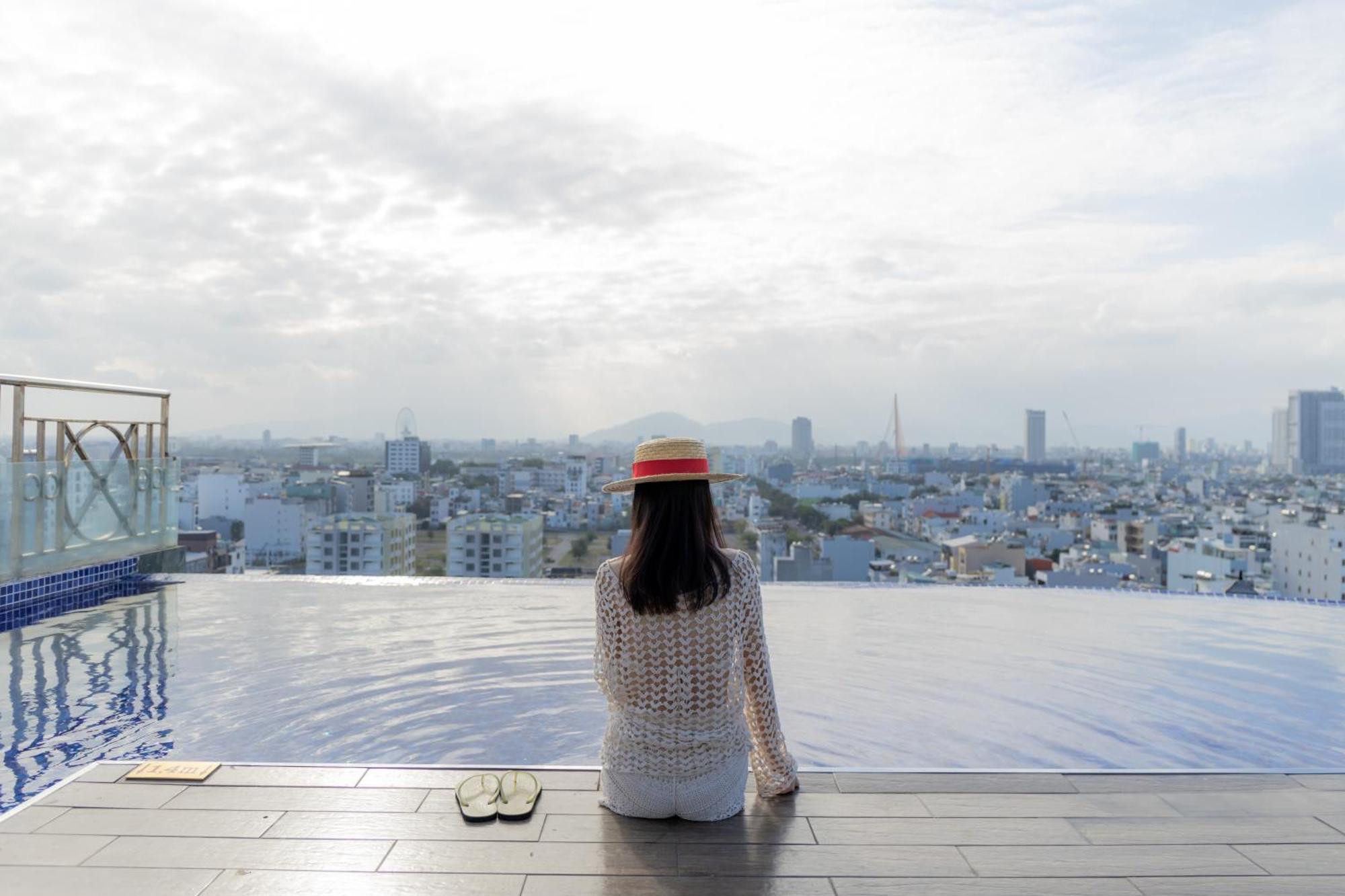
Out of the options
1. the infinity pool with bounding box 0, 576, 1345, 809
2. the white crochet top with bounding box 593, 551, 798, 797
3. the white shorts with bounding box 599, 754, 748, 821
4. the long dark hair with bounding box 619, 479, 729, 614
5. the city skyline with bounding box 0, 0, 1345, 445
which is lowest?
the infinity pool with bounding box 0, 576, 1345, 809

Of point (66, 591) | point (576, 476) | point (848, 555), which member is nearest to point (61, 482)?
point (66, 591)

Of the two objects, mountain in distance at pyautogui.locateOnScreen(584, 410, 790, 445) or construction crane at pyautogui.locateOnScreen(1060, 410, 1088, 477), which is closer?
mountain in distance at pyautogui.locateOnScreen(584, 410, 790, 445)

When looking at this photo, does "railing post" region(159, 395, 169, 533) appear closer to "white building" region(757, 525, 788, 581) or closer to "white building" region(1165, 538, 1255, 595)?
"white building" region(757, 525, 788, 581)

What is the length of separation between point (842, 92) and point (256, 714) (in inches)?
338

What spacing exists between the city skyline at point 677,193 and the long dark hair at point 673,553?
21.0 feet

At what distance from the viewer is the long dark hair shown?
1991mm

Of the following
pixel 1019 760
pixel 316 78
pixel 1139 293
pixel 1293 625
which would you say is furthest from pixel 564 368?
pixel 1019 760

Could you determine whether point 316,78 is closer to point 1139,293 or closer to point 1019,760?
point 1019,760

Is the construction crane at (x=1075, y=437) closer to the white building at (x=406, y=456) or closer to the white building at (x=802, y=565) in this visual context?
the white building at (x=406, y=456)

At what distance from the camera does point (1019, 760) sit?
325 centimetres

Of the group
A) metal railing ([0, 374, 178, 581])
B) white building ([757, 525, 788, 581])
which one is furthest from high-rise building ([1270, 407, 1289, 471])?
metal railing ([0, 374, 178, 581])

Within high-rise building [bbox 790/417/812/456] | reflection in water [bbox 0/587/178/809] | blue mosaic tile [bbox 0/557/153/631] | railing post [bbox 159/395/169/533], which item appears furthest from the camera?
high-rise building [bbox 790/417/812/456]

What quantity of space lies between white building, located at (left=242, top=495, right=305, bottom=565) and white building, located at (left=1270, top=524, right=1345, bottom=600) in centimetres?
1511

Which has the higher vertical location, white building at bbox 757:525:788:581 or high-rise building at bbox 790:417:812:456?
high-rise building at bbox 790:417:812:456
